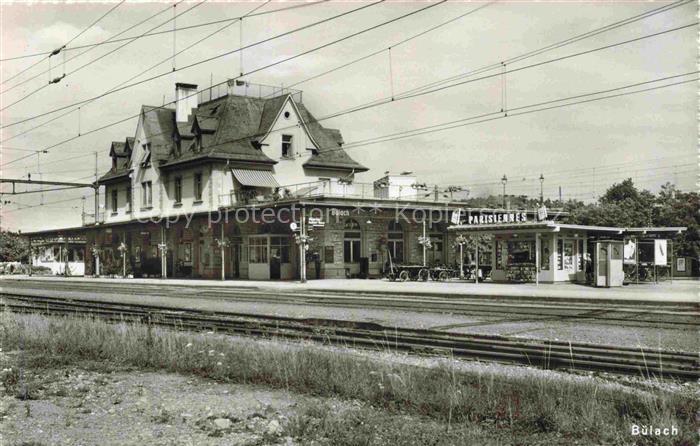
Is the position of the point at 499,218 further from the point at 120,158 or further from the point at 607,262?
the point at 120,158

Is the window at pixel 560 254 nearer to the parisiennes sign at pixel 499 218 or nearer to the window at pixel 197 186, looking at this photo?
the parisiennes sign at pixel 499 218

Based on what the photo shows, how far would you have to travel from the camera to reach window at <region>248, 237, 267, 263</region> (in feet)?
139

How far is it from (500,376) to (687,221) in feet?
151

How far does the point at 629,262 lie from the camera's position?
32.8 metres

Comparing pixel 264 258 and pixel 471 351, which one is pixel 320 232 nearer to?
pixel 264 258

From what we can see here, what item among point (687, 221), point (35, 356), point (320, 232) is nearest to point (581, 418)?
point (35, 356)

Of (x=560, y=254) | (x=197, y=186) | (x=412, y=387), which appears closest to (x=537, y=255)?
(x=560, y=254)

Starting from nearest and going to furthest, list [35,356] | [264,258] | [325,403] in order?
1. [325,403]
2. [35,356]
3. [264,258]

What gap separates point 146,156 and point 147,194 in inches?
113

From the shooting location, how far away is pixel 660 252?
109 ft

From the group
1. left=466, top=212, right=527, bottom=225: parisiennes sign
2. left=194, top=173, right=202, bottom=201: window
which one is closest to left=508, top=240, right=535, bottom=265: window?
left=466, top=212, right=527, bottom=225: parisiennes sign

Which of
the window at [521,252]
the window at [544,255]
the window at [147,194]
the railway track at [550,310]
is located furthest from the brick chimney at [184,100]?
the window at [544,255]

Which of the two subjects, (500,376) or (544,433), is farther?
(500,376)

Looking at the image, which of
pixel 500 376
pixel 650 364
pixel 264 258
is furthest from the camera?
pixel 264 258
